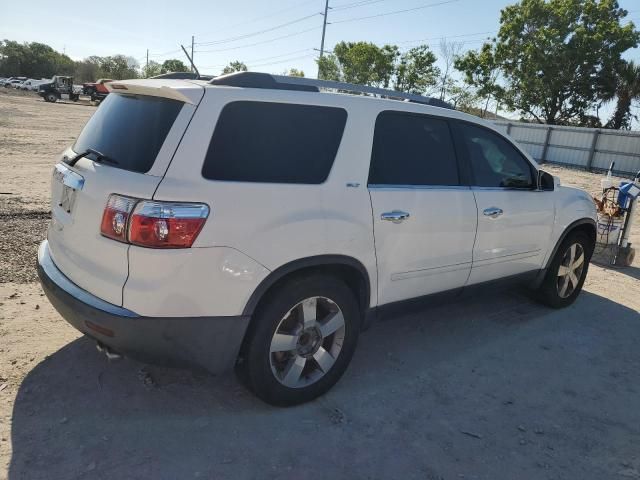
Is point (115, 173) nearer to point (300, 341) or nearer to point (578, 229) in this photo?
point (300, 341)

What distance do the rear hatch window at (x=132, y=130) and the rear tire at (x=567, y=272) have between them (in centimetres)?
393

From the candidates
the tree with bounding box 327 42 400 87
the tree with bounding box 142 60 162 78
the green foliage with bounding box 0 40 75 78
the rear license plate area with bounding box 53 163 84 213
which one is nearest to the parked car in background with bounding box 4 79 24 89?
the green foliage with bounding box 0 40 75 78

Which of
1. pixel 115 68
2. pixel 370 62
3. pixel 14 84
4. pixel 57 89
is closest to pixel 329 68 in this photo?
pixel 370 62

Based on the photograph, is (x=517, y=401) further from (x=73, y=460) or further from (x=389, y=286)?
(x=73, y=460)

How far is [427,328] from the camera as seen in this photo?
14.5 feet

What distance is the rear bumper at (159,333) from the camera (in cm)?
248

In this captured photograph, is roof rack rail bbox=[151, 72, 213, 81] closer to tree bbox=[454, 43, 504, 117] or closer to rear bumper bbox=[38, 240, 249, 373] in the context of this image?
rear bumper bbox=[38, 240, 249, 373]

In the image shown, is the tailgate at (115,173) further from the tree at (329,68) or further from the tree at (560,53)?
the tree at (329,68)

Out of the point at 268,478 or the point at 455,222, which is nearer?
the point at 268,478

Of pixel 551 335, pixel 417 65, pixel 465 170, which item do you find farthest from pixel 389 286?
pixel 417 65

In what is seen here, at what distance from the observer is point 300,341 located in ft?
9.92

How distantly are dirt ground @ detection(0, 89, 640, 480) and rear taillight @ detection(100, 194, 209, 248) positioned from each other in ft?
3.58

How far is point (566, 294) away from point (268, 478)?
3.91 metres

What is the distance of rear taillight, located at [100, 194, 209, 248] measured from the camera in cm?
238
